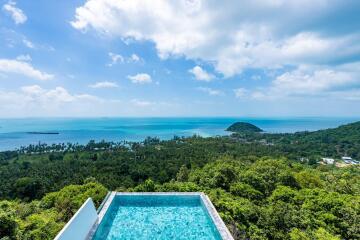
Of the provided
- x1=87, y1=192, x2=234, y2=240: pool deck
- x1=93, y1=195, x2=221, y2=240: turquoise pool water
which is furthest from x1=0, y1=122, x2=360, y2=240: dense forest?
x1=93, y1=195, x2=221, y2=240: turquoise pool water

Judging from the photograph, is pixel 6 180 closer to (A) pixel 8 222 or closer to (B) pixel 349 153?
(A) pixel 8 222

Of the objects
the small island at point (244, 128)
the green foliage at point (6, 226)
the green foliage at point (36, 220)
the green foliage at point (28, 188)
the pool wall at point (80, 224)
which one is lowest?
the green foliage at point (28, 188)

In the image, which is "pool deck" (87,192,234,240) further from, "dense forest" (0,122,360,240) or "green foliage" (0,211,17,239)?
"green foliage" (0,211,17,239)

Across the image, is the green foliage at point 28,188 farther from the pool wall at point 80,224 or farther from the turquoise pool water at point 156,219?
the pool wall at point 80,224

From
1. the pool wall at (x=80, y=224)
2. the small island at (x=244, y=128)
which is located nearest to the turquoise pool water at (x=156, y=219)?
the pool wall at (x=80, y=224)

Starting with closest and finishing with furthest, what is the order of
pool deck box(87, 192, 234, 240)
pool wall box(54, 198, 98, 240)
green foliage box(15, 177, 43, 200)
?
pool wall box(54, 198, 98, 240) → pool deck box(87, 192, 234, 240) → green foliage box(15, 177, 43, 200)

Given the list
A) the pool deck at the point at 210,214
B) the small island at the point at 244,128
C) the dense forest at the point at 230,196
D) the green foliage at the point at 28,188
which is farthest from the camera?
the small island at the point at 244,128

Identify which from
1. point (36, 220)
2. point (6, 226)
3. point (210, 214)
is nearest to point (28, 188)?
point (36, 220)

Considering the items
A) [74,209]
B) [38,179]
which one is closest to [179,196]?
[74,209]
